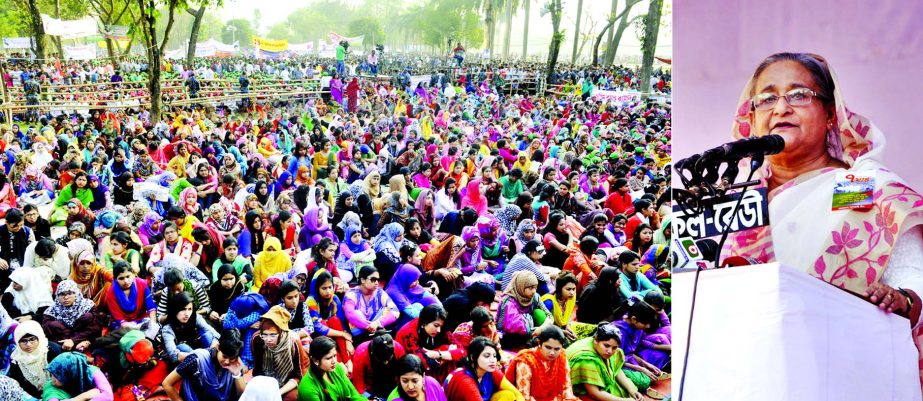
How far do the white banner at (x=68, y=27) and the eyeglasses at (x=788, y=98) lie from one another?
51.5 ft

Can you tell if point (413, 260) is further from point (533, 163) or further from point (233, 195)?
point (533, 163)

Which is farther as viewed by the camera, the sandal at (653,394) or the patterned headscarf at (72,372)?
the sandal at (653,394)

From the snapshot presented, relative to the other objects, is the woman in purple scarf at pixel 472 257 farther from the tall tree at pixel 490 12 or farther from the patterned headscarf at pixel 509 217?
the tall tree at pixel 490 12

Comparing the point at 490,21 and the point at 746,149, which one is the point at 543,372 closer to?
the point at 746,149

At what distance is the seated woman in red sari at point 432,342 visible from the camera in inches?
150

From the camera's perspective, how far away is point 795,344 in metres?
2.06

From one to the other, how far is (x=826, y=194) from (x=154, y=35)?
33.6 ft

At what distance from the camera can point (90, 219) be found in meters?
5.78

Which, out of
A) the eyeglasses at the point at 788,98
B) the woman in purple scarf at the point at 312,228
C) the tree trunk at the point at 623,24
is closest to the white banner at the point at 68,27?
the tree trunk at the point at 623,24

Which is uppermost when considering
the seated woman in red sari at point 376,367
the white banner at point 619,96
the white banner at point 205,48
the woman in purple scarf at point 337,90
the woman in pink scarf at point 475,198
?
the white banner at point 205,48

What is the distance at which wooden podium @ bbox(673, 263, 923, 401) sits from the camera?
206 centimetres

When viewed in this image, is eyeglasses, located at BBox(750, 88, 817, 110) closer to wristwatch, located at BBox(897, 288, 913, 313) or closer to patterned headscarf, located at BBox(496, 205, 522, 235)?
wristwatch, located at BBox(897, 288, 913, 313)

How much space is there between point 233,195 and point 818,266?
5.45 meters

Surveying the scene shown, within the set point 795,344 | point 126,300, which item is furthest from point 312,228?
point 795,344
